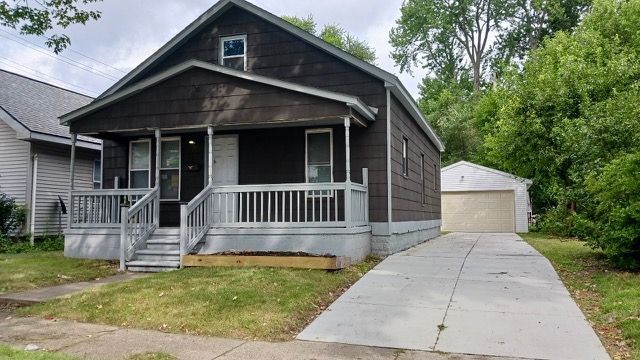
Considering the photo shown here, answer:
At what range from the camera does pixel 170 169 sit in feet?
42.8

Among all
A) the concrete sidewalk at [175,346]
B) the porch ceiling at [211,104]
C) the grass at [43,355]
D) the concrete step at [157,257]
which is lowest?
the concrete sidewalk at [175,346]

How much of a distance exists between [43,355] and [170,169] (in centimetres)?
866

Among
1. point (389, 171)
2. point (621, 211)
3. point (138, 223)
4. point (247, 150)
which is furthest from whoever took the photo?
point (247, 150)

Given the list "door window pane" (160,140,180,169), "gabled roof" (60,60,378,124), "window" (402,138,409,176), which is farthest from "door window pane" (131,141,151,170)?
"window" (402,138,409,176)

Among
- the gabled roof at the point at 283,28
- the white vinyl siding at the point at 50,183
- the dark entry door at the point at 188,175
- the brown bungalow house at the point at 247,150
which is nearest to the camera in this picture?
the brown bungalow house at the point at 247,150

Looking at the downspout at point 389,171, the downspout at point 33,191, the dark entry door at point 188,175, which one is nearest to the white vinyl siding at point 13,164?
the downspout at point 33,191

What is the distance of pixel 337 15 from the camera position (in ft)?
144

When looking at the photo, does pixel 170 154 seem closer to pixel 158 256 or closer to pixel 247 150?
pixel 247 150

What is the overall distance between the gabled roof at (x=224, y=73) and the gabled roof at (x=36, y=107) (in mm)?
3513

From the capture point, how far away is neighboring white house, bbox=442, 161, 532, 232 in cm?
2419

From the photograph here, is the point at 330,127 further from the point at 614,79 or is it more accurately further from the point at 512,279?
the point at 614,79

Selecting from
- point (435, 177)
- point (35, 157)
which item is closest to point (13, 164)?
point (35, 157)

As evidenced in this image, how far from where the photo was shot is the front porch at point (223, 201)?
10047 millimetres

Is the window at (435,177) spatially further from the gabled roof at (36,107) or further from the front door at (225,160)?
the gabled roof at (36,107)
